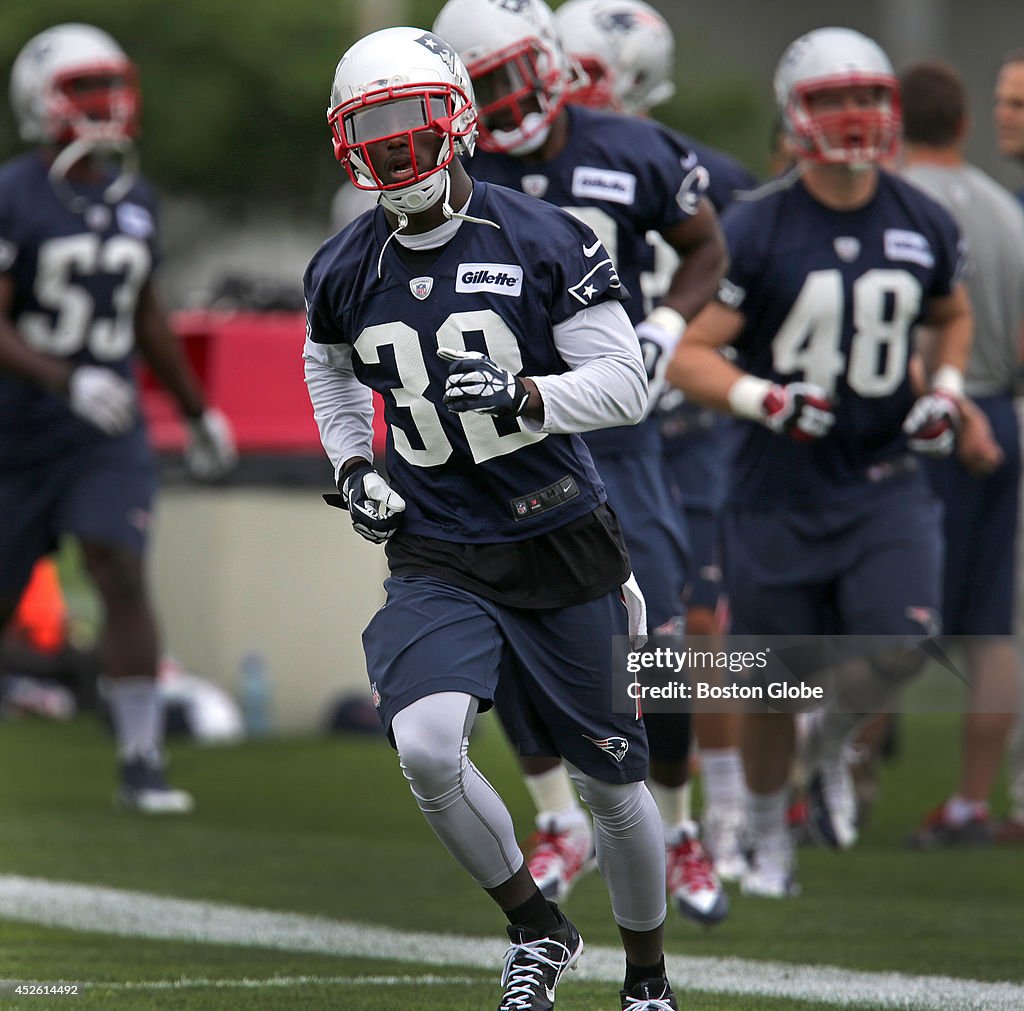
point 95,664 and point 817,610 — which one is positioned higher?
point 817,610

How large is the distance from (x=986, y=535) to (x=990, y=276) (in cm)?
83

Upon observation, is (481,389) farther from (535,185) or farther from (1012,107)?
(1012,107)

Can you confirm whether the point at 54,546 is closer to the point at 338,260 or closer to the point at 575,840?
the point at 575,840

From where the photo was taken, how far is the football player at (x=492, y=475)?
3.79m

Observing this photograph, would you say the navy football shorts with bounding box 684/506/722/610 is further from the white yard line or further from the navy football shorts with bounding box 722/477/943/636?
the white yard line

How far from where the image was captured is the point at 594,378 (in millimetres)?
3801

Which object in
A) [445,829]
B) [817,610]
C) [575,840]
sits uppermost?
[445,829]

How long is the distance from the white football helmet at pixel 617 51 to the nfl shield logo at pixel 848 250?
0.84 m

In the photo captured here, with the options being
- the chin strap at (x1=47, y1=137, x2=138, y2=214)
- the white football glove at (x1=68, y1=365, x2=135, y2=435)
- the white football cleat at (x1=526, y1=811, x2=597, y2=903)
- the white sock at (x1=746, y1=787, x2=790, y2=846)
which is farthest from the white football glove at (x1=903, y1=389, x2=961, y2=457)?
the chin strap at (x1=47, y1=137, x2=138, y2=214)

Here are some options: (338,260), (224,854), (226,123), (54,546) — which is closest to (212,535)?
(54,546)

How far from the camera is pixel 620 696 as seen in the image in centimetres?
387

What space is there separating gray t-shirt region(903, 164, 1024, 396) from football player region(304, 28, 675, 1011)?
3235mm

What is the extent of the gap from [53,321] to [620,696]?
161 inches

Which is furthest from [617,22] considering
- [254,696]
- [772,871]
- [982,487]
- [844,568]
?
[254,696]
